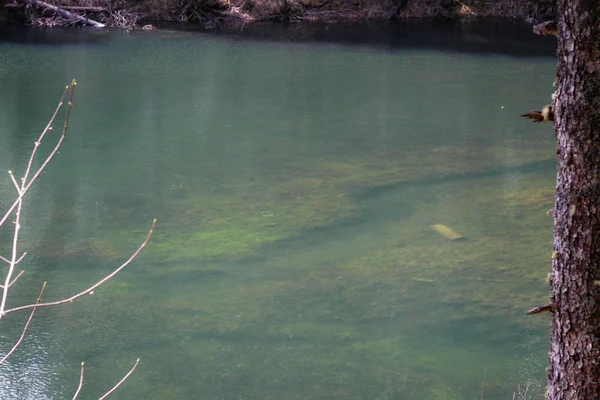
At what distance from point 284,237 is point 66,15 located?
10128 mm

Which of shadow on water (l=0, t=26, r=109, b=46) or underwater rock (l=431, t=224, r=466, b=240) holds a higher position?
shadow on water (l=0, t=26, r=109, b=46)

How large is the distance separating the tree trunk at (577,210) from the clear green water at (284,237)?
214 centimetres

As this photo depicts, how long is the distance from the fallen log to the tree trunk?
13.2 metres

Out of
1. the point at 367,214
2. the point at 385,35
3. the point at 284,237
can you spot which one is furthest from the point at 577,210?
the point at 385,35

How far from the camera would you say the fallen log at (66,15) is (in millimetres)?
14039

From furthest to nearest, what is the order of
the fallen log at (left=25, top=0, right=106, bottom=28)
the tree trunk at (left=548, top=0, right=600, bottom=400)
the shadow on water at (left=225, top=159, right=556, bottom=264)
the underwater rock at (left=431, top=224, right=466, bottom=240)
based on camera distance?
the fallen log at (left=25, top=0, right=106, bottom=28) → the underwater rock at (left=431, top=224, right=466, bottom=240) → the shadow on water at (left=225, top=159, right=556, bottom=264) → the tree trunk at (left=548, top=0, right=600, bottom=400)

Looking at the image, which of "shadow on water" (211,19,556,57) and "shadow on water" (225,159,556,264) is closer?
"shadow on water" (225,159,556,264)

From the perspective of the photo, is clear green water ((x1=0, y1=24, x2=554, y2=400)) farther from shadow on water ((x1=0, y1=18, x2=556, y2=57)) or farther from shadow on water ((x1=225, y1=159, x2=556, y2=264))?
shadow on water ((x1=0, y1=18, x2=556, y2=57))

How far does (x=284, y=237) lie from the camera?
18.0ft

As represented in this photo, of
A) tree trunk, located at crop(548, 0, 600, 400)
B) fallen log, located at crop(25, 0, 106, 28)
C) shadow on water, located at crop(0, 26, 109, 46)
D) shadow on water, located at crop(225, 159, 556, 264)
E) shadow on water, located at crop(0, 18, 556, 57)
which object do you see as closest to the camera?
tree trunk, located at crop(548, 0, 600, 400)

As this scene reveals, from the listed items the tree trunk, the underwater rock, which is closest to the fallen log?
the underwater rock

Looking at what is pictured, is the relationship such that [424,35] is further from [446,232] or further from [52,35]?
[446,232]

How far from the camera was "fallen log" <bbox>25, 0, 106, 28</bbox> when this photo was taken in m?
14.0

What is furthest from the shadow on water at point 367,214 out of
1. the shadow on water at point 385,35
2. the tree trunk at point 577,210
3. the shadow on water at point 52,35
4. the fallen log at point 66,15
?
the fallen log at point 66,15
